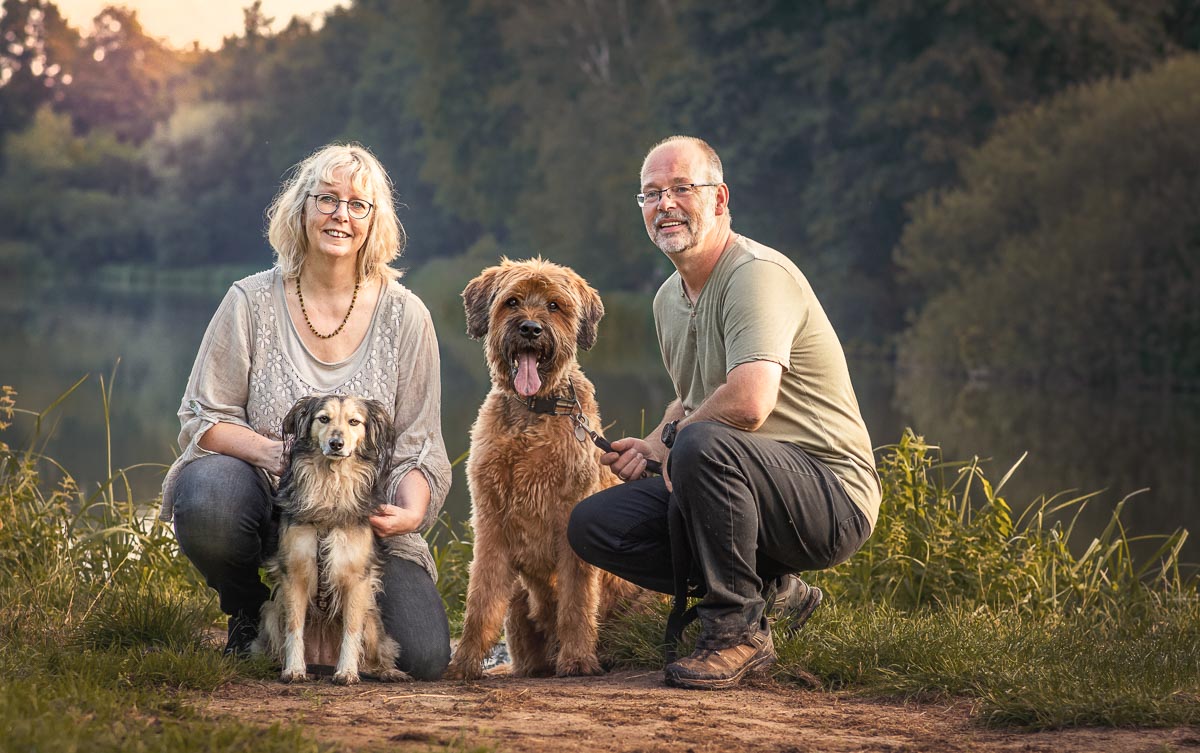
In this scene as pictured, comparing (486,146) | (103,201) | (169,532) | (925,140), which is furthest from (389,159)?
(169,532)

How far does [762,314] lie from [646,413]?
10979 millimetres

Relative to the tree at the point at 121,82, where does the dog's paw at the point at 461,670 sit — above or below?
below

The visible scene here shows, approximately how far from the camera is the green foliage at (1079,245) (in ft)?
78.5

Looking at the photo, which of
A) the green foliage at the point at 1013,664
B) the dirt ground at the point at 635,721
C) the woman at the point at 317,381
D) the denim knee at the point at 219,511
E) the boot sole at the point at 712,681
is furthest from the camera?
the woman at the point at 317,381

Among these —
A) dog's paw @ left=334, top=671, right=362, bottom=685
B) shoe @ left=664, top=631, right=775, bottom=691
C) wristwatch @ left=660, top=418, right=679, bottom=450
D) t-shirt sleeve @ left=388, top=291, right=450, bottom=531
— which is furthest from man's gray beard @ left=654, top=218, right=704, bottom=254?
dog's paw @ left=334, top=671, right=362, bottom=685

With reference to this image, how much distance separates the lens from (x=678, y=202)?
4.61 m

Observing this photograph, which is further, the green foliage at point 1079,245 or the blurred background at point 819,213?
the green foliage at point 1079,245

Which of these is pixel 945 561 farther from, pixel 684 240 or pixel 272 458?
pixel 272 458

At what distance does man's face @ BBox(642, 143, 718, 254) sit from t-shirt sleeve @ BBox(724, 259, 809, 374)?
0.24m

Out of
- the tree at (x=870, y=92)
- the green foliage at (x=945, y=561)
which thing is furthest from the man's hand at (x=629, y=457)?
the tree at (x=870, y=92)

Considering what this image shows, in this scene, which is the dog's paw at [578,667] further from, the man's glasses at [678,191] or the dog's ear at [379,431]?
the man's glasses at [678,191]

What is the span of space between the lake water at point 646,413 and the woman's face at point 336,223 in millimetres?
2053

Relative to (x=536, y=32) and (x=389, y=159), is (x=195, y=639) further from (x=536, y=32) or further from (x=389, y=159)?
(x=389, y=159)

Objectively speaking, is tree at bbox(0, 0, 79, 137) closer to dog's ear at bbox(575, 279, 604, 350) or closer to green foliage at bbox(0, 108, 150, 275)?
green foliage at bbox(0, 108, 150, 275)
